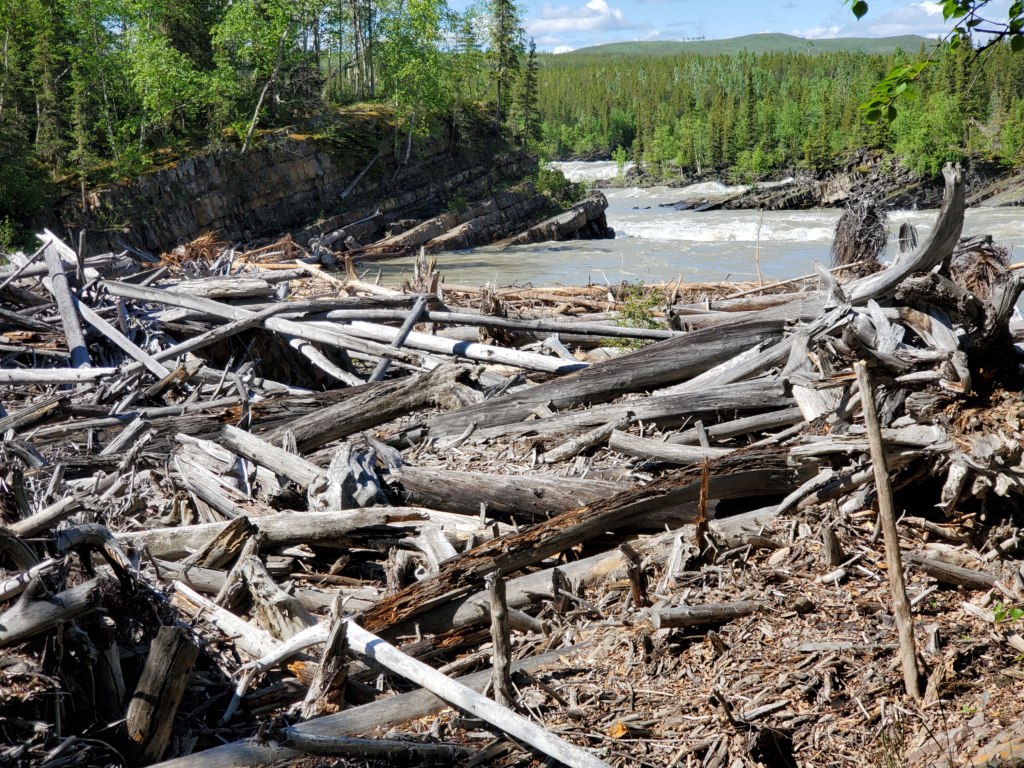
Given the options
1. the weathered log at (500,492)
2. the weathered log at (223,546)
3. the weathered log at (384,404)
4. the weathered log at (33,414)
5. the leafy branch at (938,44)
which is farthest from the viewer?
the weathered log at (384,404)

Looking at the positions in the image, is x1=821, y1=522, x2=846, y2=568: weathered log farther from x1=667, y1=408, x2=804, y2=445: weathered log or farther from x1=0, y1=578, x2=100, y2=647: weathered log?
x1=0, y1=578, x2=100, y2=647: weathered log

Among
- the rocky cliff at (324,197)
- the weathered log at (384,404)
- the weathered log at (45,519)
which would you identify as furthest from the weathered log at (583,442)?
the rocky cliff at (324,197)

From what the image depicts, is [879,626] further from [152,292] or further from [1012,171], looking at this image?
[1012,171]

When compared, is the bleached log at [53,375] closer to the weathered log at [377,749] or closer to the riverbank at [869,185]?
the weathered log at [377,749]

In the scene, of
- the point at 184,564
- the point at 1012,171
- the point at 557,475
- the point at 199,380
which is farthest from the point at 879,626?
the point at 1012,171

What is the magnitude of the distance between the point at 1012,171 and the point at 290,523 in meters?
66.8

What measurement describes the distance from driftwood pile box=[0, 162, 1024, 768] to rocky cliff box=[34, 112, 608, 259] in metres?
26.1

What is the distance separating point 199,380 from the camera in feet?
22.4

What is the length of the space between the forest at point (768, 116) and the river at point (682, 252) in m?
6.65

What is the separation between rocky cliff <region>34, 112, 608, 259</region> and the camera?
30125 millimetres

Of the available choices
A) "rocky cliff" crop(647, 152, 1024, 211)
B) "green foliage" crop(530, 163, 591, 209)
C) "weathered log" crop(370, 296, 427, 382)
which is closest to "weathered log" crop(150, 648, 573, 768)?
"weathered log" crop(370, 296, 427, 382)

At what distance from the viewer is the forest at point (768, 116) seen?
66.7 meters

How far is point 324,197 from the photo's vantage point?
130 feet

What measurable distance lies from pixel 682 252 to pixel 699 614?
2961cm
